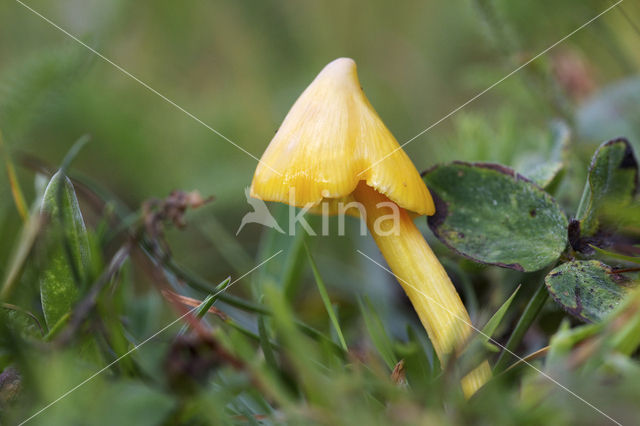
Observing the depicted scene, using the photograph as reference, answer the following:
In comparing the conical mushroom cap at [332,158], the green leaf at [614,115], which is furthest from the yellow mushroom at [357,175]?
the green leaf at [614,115]

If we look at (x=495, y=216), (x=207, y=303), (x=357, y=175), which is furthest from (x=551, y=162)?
(x=207, y=303)

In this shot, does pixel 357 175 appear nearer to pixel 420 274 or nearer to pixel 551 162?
pixel 420 274

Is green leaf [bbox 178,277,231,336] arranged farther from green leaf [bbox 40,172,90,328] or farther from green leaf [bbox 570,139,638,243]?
green leaf [bbox 570,139,638,243]

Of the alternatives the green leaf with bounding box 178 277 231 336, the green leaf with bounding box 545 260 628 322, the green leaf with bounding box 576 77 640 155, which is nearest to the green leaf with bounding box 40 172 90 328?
the green leaf with bounding box 178 277 231 336

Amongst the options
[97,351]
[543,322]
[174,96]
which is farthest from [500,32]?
[174,96]

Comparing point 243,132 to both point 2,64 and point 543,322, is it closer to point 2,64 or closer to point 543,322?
point 2,64

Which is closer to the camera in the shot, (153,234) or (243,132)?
(153,234)
